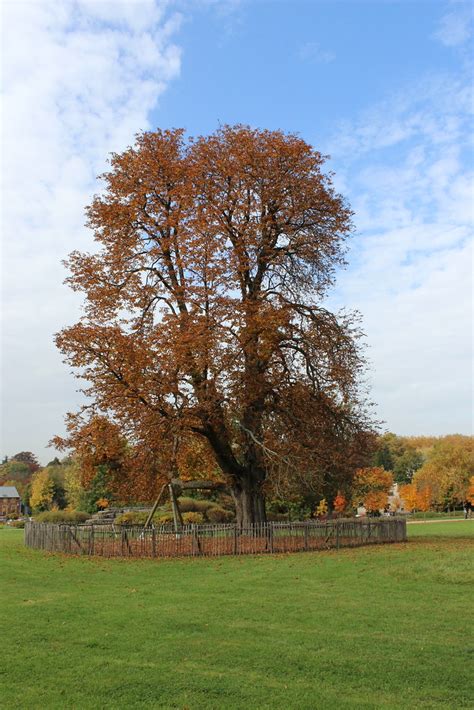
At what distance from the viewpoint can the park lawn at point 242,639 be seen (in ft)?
24.7

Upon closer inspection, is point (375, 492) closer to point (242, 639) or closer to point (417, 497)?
point (417, 497)

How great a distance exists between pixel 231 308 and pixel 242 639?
51.0 ft

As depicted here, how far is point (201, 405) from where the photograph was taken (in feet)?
77.8

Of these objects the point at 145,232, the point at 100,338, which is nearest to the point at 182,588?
the point at 100,338

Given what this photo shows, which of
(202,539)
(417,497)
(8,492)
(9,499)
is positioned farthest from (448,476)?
(8,492)

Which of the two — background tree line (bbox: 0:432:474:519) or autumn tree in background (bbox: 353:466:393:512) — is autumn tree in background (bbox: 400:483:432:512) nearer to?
background tree line (bbox: 0:432:474:519)

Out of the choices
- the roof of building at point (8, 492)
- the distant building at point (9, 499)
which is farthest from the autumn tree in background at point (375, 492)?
the roof of building at point (8, 492)

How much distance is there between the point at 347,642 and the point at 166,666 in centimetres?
294

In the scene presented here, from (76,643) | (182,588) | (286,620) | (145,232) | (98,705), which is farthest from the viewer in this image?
(145,232)

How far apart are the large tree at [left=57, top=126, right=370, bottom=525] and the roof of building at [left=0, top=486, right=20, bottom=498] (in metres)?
92.2

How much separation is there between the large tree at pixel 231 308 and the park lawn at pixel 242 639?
7.85 m

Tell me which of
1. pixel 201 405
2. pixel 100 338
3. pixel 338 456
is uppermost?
pixel 100 338

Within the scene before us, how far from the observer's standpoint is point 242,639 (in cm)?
1001

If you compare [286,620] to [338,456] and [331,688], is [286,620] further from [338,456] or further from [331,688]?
[338,456]
